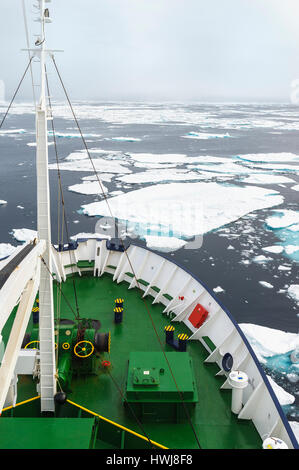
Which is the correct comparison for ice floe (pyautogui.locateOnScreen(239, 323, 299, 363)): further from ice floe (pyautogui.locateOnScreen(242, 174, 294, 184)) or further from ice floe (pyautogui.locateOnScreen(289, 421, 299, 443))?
ice floe (pyautogui.locateOnScreen(242, 174, 294, 184))

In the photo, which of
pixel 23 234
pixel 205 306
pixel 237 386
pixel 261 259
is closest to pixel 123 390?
pixel 237 386

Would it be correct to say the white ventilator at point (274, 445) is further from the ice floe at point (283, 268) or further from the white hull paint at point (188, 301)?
the ice floe at point (283, 268)

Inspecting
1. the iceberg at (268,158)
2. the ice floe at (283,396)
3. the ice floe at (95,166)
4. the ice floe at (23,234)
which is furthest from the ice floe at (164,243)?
the iceberg at (268,158)

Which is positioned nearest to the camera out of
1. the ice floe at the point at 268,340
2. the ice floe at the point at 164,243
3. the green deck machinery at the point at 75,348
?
the green deck machinery at the point at 75,348

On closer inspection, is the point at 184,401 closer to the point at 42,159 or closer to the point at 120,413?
the point at 120,413
